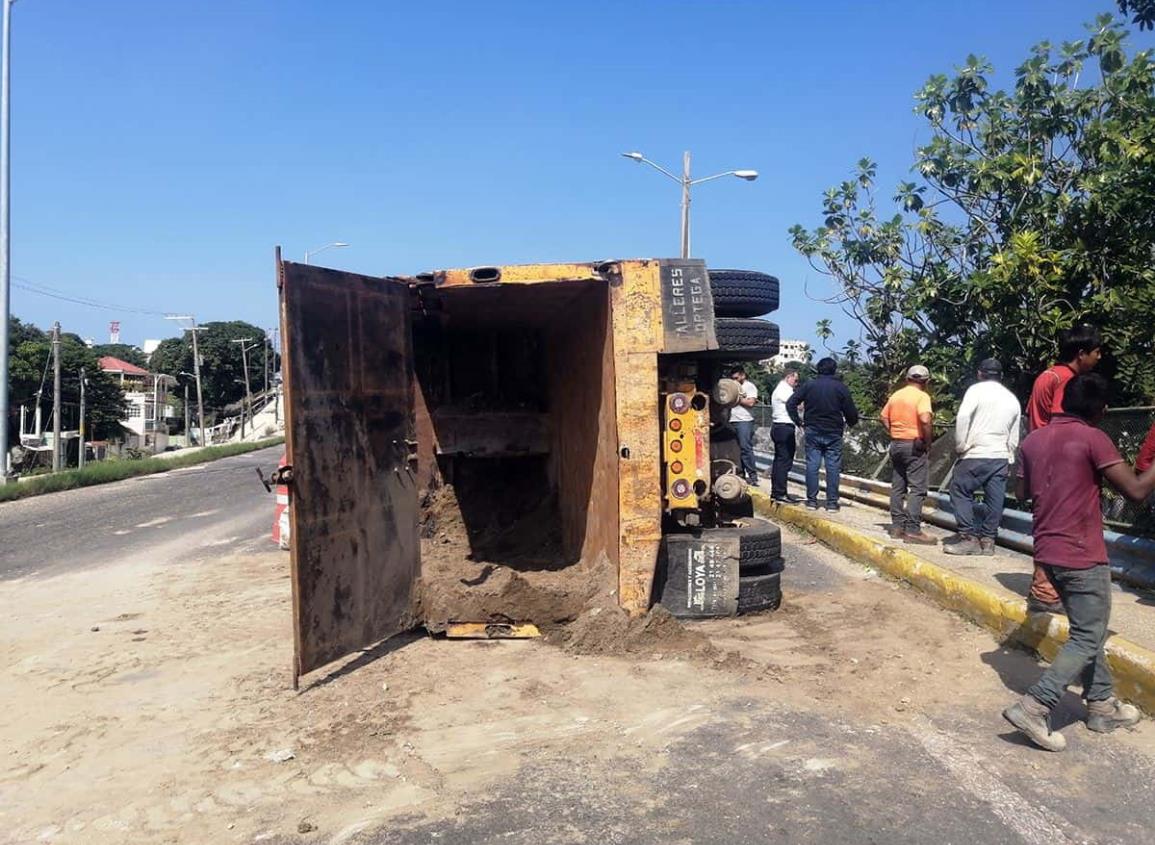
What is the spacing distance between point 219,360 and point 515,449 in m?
84.2

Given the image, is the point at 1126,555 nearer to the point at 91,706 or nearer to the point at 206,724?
the point at 206,724

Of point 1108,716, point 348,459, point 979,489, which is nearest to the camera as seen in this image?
point 1108,716

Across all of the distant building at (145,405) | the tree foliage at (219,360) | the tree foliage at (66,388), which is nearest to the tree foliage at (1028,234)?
the tree foliage at (66,388)

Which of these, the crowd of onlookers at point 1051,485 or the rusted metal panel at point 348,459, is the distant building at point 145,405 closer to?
the rusted metal panel at point 348,459

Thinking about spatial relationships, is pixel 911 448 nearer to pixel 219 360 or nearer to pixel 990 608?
pixel 990 608

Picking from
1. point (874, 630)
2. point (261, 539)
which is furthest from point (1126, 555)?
point (261, 539)

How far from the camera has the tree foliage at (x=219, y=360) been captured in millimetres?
85125

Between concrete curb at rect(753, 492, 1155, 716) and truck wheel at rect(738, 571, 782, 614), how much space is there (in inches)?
46.2

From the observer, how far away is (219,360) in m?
85.4

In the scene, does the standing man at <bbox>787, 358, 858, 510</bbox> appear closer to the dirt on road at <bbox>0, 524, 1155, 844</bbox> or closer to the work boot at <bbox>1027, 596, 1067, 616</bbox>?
the dirt on road at <bbox>0, 524, 1155, 844</bbox>

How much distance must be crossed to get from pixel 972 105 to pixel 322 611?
11458 mm

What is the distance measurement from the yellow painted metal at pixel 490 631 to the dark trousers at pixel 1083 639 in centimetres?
292

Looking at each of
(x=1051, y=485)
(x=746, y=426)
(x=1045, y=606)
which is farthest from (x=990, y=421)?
(x=746, y=426)

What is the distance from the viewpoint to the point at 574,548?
7281 mm
